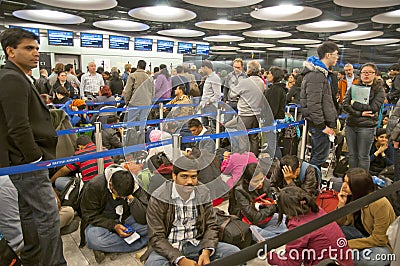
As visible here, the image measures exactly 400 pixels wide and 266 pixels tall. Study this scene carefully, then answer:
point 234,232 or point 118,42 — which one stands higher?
point 118,42

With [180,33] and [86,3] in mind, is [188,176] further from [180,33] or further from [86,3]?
[180,33]

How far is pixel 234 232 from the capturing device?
2.22 m

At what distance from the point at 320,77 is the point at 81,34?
8544 millimetres

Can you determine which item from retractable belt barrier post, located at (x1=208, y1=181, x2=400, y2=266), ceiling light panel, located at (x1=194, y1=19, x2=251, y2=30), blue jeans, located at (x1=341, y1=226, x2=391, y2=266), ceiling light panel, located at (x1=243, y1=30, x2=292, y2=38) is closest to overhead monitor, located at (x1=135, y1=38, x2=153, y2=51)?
ceiling light panel, located at (x1=194, y1=19, x2=251, y2=30)

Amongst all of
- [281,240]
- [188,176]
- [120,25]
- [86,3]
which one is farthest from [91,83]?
[281,240]

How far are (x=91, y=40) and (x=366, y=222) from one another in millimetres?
9659

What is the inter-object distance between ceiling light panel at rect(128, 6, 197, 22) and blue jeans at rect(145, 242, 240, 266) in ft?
17.2

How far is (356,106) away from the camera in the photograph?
330 cm

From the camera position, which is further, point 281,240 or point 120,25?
point 120,25

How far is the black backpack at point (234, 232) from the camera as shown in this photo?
221 cm

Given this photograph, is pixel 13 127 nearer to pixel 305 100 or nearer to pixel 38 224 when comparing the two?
pixel 38 224

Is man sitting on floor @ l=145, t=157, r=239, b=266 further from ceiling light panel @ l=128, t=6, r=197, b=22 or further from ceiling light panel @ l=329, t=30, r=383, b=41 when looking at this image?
ceiling light panel @ l=329, t=30, r=383, b=41

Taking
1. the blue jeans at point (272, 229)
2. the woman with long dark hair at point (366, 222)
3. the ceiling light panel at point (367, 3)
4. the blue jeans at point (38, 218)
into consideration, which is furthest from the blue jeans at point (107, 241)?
the ceiling light panel at point (367, 3)

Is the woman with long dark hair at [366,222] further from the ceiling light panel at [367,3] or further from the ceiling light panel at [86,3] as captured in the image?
the ceiling light panel at [367,3]
